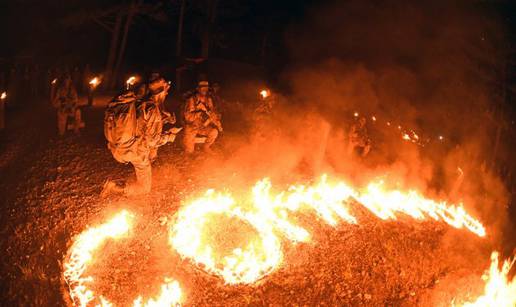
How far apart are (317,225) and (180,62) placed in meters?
13.9

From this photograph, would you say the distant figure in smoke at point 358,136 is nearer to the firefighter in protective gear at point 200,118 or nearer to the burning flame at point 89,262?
the firefighter in protective gear at point 200,118

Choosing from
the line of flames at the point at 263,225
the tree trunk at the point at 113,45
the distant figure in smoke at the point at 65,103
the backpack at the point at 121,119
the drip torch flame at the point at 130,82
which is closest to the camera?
the line of flames at the point at 263,225

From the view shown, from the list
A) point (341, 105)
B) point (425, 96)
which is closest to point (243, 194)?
point (341, 105)

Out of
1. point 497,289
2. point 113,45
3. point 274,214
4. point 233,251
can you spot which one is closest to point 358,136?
point 274,214

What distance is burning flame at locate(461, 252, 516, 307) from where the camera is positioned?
785 cm

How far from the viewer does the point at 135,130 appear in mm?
7344

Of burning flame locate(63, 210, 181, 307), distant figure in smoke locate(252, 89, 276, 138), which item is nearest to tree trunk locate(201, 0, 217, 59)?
distant figure in smoke locate(252, 89, 276, 138)

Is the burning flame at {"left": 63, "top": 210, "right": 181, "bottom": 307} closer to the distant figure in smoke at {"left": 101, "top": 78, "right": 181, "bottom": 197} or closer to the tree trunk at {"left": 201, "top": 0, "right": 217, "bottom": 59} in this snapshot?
the distant figure in smoke at {"left": 101, "top": 78, "right": 181, "bottom": 197}

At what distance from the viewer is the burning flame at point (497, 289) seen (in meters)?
7.85

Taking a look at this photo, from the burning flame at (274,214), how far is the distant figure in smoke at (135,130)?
4.89ft

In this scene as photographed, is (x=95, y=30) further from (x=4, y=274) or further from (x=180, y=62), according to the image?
(x=4, y=274)

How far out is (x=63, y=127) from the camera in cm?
1037

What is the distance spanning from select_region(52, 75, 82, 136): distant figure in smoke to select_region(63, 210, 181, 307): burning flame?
166 inches

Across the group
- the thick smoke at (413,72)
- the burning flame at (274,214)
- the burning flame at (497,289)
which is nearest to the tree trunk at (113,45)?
the thick smoke at (413,72)
